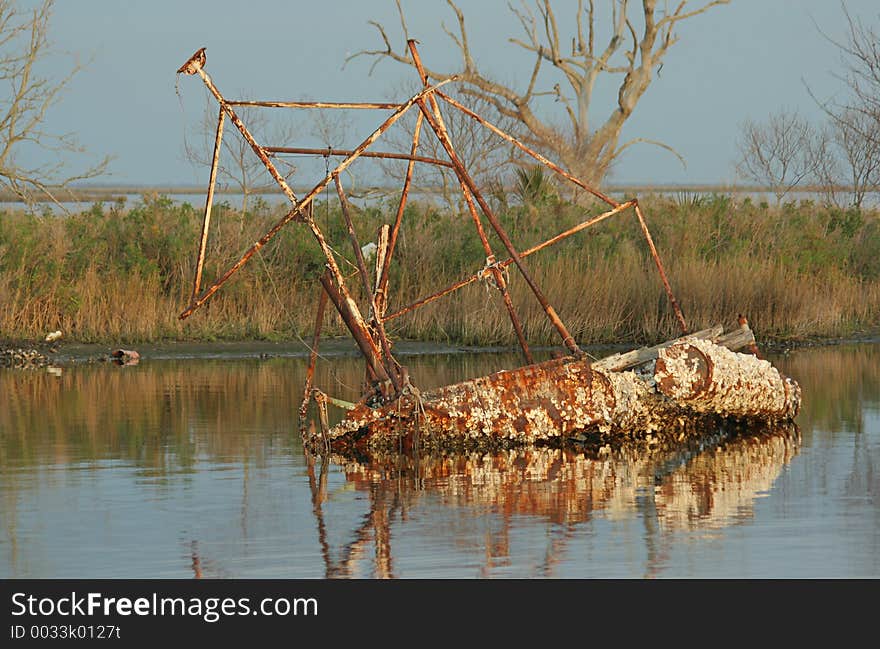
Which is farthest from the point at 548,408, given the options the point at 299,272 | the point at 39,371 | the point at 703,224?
the point at 703,224

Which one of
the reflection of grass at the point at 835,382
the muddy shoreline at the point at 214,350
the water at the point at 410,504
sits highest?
the muddy shoreline at the point at 214,350

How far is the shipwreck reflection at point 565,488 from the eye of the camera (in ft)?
30.2

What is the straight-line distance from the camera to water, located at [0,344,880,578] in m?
8.62

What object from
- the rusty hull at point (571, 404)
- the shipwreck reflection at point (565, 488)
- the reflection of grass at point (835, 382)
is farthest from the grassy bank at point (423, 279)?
the shipwreck reflection at point (565, 488)

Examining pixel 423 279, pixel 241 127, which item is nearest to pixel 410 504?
pixel 241 127

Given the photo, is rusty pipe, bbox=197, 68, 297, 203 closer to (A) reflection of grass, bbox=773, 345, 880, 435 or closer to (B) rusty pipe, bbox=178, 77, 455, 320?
(B) rusty pipe, bbox=178, 77, 455, 320

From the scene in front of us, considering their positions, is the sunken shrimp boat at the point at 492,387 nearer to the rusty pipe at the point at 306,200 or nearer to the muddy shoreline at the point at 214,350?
the rusty pipe at the point at 306,200

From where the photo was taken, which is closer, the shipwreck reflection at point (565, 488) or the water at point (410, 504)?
the water at point (410, 504)

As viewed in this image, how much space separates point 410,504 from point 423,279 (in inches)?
592

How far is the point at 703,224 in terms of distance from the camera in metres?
27.6

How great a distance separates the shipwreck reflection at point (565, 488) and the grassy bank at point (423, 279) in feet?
30.5

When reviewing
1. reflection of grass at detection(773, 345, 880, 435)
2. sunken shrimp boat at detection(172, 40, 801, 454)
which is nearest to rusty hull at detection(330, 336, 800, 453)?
sunken shrimp boat at detection(172, 40, 801, 454)

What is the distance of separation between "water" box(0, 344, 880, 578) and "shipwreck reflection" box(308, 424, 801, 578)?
21mm
